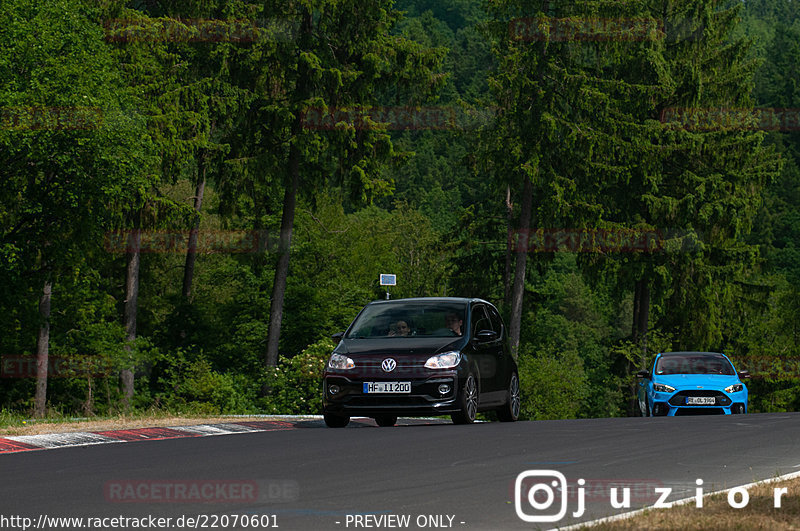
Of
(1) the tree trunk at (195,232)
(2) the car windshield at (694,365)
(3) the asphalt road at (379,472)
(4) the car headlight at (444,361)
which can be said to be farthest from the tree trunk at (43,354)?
(3) the asphalt road at (379,472)

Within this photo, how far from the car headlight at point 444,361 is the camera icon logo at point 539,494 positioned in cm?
620

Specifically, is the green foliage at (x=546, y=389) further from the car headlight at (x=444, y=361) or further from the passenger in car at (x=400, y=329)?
the car headlight at (x=444, y=361)

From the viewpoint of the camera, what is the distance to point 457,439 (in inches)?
583

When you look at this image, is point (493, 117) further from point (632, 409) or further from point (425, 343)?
point (425, 343)

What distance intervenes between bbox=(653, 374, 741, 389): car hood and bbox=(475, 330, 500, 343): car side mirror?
749 centimetres

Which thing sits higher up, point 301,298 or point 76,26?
point 76,26

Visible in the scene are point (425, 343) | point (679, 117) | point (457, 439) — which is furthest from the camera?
point (679, 117)

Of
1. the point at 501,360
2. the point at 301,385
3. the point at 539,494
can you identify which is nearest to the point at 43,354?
the point at 301,385

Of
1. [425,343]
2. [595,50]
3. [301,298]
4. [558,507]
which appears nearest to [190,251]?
[301,298]

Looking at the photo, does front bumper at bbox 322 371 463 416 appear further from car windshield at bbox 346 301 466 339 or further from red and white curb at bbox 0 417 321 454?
red and white curb at bbox 0 417 321 454

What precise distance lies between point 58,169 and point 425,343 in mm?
15489

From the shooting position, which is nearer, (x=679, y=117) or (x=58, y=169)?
(x=58, y=169)

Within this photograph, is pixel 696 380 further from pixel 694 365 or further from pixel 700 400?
pixel 694 365

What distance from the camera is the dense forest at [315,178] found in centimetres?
3109
